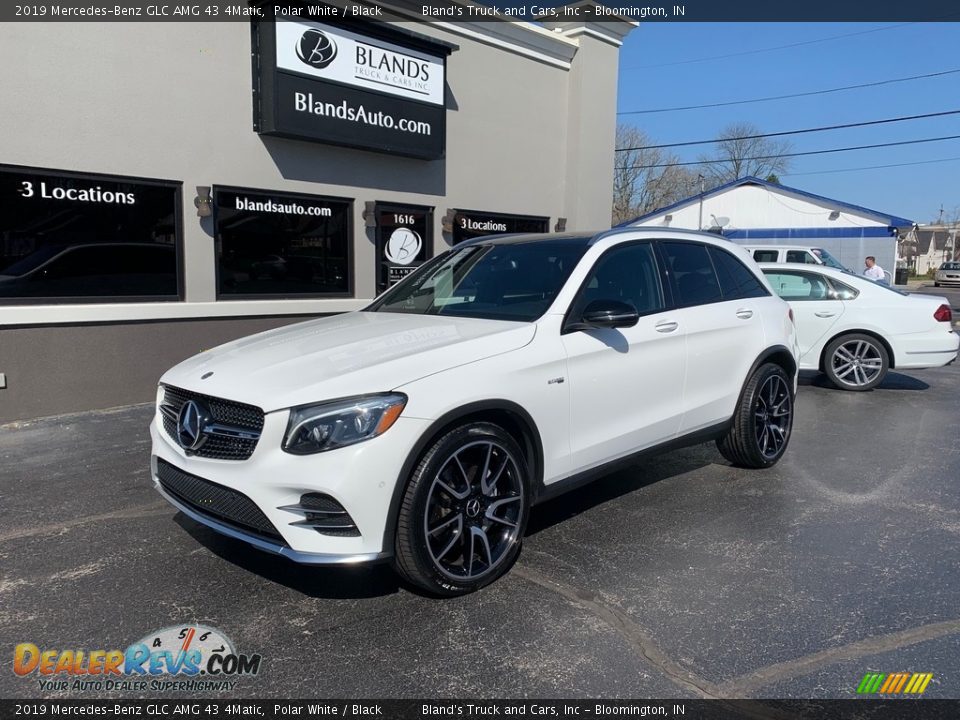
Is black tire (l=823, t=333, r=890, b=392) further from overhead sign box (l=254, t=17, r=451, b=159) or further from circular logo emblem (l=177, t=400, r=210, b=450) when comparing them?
circular logo emblem (l=177, t=400, r=210, b=450)

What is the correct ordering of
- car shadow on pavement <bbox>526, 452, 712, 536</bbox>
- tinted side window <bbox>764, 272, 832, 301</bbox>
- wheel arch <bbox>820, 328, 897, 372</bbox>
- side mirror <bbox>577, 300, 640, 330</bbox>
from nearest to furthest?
side mirror <bbox>577, 300, 640, 330</bbox> → car shadow on pavement <bbox>526, 452, 712, 536</bbox> → wheel arch <bbox>820, 328, 897, 372</bbox> → tinted side window <bbox>764, 272, 832, 301</bbox>

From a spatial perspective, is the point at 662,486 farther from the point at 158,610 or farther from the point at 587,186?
the point at 587,186

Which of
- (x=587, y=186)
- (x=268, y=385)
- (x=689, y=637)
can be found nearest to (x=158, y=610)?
(x=268, y=385)

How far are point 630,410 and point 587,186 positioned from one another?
960 centimetres

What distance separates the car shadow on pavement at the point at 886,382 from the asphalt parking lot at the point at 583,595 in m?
4.57

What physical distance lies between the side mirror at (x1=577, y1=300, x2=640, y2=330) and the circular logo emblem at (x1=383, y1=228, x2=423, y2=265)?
271 inches

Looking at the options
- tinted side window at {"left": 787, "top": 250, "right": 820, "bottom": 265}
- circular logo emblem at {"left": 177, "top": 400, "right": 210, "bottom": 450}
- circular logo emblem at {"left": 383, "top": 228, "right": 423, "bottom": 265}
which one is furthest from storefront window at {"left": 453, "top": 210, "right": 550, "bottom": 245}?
tinted side window at {"left": 787, "top": 250, "right": 820, "bottom": 265}

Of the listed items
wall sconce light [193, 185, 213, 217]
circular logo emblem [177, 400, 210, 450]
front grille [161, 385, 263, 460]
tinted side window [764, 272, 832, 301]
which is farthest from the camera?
tinted side window [764, 272, 832, 301]

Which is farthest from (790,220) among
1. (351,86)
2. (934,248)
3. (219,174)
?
(934,248)

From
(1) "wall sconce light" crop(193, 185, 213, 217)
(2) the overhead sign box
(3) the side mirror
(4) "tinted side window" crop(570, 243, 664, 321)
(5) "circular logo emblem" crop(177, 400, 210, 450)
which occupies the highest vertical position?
(2) the overhead sign box

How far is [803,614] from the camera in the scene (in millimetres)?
3496

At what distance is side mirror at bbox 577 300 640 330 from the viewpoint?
3.95m

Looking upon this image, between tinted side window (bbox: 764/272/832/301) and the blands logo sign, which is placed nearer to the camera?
the blands logo sign

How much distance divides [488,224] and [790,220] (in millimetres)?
28535
